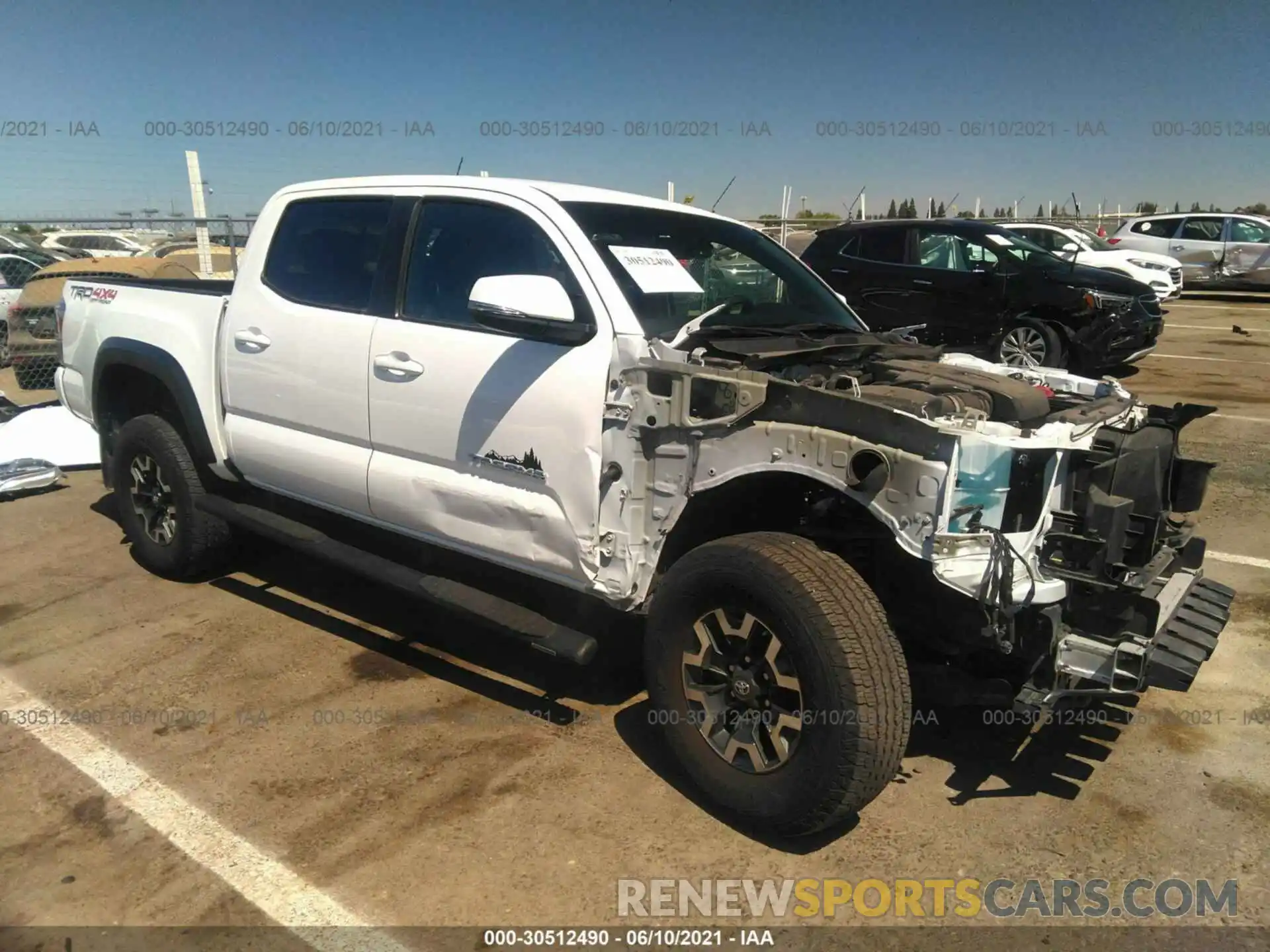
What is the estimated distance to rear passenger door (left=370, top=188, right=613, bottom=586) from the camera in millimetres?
3332

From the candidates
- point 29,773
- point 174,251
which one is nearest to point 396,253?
point 29,773

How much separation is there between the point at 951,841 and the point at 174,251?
17.0m

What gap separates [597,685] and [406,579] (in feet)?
3.06

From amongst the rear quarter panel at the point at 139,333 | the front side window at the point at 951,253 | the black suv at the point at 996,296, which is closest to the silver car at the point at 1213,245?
the black suv at the point at 996,296

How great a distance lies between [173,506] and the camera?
5.04 m

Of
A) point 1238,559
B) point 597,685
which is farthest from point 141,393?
point 1238,559

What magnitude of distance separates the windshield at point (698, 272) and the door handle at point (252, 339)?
66.1 inches

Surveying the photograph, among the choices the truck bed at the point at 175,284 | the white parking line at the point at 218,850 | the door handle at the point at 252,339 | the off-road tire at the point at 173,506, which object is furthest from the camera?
the truck bed at the point at 175,284

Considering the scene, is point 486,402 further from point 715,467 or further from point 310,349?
point 310,349

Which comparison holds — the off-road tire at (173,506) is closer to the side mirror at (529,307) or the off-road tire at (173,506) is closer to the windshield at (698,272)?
the side mirror at (529,307)

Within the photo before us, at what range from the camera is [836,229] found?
11297 mm

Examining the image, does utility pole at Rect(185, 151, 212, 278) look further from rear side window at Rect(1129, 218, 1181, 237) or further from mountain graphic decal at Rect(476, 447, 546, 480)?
rear side window at Rect(1129, 218, 1181, 237)

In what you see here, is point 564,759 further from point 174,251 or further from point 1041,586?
point 174,251

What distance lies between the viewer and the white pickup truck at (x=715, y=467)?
2.79 m
